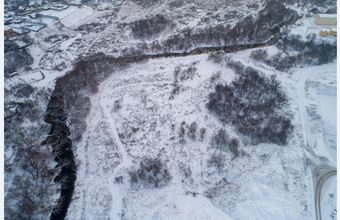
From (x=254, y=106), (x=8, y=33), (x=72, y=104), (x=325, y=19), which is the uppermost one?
(x=325, y=19)

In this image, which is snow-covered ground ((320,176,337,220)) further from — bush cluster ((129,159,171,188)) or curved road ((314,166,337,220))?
bush cluster ((129,159,171,188))

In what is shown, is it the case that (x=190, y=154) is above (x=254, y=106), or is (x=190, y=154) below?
below

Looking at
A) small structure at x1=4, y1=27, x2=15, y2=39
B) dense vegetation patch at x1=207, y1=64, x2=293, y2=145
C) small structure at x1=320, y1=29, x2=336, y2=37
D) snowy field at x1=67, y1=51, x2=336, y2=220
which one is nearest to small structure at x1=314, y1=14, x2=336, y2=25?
small structure at x1=320, y1=29, x2=336, y2=37

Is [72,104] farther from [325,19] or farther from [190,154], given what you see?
[325,19]

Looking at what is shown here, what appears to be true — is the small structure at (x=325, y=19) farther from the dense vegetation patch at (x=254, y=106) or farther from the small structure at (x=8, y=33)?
the small structure at (x=8, y=33)

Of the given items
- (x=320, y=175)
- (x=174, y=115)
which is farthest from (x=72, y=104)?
(x=320, y=175)

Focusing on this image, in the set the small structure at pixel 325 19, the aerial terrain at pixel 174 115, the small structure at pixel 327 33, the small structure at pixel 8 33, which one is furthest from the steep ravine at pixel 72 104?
the small structure at pixel 8 33
